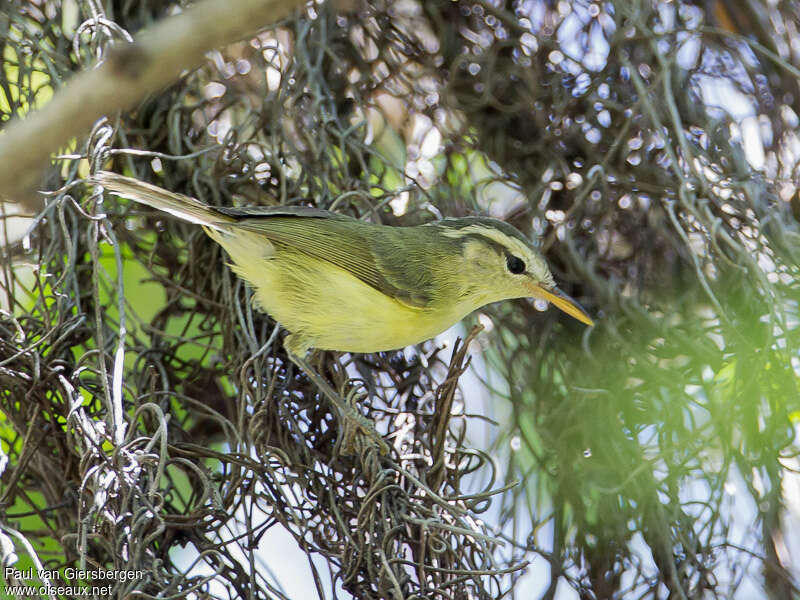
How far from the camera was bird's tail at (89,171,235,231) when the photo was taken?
7.01 ft

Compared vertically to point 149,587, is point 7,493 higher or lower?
higher

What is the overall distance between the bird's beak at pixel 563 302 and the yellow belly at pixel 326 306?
26 cm

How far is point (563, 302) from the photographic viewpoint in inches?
99.7

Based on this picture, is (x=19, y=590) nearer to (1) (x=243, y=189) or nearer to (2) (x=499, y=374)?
(1) (x=243, y=189)

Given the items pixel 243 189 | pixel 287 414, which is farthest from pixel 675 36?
pixel 287 414

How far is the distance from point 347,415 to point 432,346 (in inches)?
21.8

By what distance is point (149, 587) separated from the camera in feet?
6.30

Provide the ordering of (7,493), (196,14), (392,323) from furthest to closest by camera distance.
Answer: (392,323) < (7,493) < (196,14)

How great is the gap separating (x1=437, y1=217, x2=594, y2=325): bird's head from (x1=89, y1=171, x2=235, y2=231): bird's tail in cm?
69

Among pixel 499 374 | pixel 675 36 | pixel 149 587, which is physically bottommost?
pixel 149 587

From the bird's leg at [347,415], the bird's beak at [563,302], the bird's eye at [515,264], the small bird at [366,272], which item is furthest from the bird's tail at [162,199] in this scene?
the bird's beak at [563,302]

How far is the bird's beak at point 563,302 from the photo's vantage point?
8.24 feet

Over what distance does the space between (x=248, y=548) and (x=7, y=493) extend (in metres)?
0.66

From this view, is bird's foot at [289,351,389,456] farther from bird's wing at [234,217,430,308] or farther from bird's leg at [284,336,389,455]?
bird's wing at [234,217,430,308]
